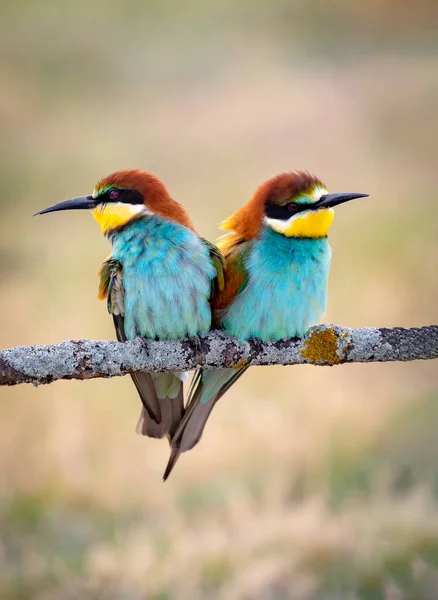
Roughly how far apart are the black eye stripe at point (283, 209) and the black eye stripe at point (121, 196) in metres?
0.28

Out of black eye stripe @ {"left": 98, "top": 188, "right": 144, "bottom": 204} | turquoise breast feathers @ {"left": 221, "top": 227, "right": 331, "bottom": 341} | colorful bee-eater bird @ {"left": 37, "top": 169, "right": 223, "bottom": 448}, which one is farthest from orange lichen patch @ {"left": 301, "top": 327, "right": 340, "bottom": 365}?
black eye stripe @ {"left": 98, "top": 188, "right": 144, "bottom": 204}

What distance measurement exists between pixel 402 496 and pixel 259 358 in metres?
1.61

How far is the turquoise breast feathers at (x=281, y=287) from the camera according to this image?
1.79m

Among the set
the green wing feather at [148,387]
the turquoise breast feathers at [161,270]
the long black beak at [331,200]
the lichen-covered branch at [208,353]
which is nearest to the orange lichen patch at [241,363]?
the lichen-covered branch at [208,353]

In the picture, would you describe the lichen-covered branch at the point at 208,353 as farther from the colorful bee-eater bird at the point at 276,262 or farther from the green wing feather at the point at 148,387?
the green wing feather at the point at 148,387

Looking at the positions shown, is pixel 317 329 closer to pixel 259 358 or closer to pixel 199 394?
pixel 259 358

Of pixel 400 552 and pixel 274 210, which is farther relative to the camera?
pixel 400 552

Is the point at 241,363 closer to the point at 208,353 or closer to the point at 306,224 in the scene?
the point at 208,353

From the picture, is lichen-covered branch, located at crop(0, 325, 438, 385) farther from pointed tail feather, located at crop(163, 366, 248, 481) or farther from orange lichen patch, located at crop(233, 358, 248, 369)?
pointed tail feather, located at crop(163, 366, 248, 481)

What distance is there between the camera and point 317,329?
1.73 m

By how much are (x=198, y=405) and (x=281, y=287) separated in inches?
14.0

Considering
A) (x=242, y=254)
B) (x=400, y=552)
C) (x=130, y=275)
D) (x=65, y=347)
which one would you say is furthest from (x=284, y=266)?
(x=400, y=552)

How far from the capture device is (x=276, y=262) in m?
1.84

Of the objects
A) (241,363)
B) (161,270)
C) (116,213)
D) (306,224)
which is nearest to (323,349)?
(241,363)
